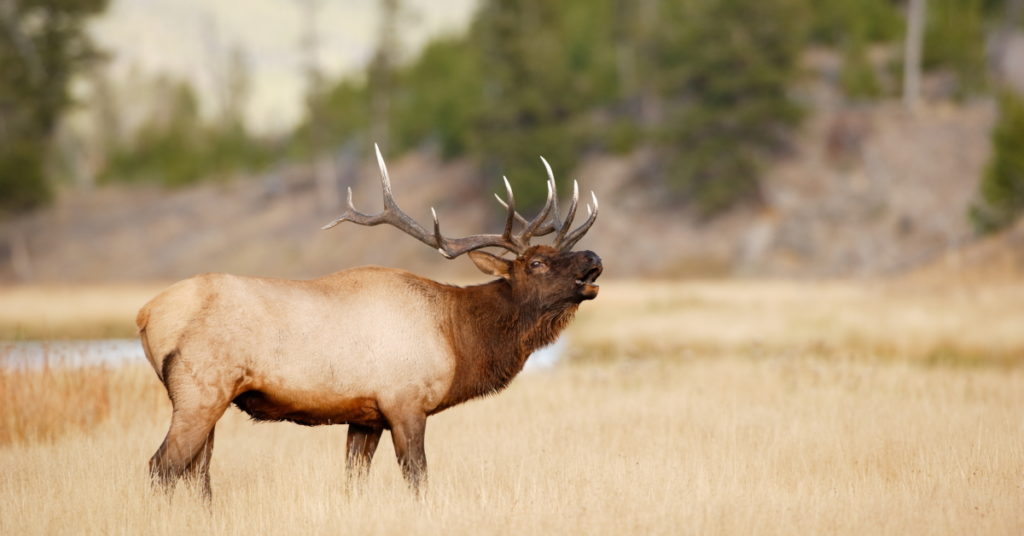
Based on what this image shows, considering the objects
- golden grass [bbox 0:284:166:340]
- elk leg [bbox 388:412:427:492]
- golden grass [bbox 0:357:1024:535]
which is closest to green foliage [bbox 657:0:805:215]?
golden grass [bbox 0:284:166:340]

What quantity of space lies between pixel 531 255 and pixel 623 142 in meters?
38.5

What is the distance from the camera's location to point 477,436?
9820 millimetres

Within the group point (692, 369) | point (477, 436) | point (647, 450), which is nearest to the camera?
point (647, 450)

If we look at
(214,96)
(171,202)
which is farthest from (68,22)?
(214,96)

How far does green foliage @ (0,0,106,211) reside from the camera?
1978 inches

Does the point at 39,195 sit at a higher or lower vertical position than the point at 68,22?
lower

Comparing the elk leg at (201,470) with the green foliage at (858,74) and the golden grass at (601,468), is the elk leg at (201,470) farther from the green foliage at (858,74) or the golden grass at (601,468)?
the green foliage at (858,74)

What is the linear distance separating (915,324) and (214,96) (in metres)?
70.7

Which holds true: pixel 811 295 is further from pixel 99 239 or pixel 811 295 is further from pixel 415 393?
pixel 99 239

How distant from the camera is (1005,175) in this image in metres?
30.5

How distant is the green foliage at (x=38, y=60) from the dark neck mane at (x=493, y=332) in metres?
46.5

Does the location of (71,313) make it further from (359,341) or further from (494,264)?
(359,341)

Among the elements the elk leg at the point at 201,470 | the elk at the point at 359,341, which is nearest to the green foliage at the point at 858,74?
the elk at the point at 359,341

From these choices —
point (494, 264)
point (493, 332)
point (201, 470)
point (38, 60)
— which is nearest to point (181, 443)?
point (201, 470)
